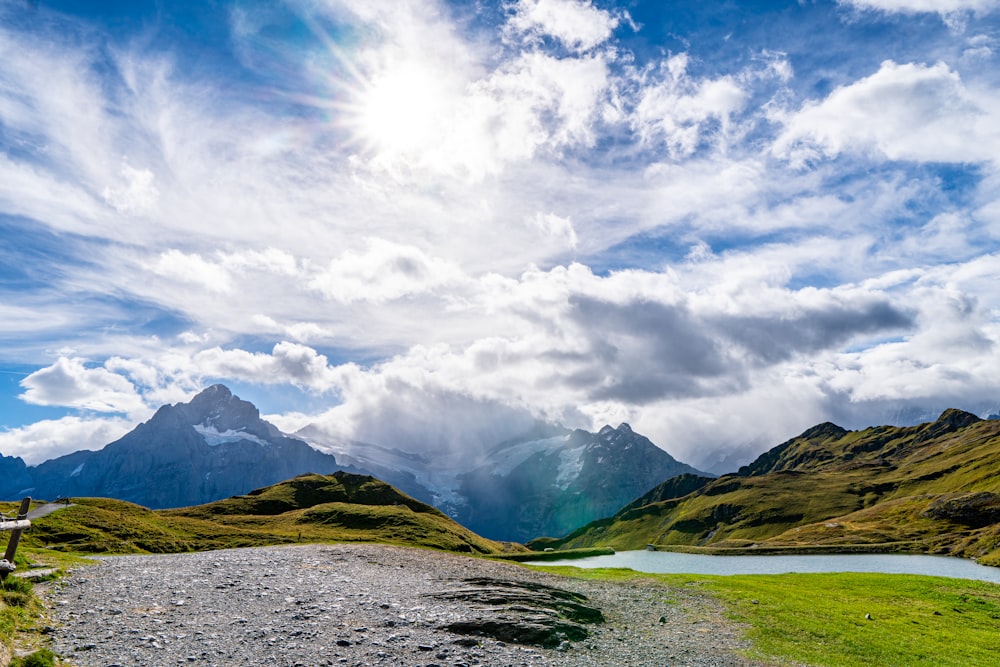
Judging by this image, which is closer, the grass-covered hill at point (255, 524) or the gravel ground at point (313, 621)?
the gravel ground at point (313, 621)

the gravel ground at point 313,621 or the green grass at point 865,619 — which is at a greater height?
the gravel ground at point 313,621

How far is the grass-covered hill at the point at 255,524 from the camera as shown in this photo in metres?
75.9

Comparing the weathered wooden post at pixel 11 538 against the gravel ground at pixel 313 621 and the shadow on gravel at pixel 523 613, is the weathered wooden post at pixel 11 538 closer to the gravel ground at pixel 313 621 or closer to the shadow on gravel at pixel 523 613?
the gravel ground at pixel 313 621

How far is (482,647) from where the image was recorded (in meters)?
27.8

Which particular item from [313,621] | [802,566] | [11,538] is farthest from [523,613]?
[802,566]

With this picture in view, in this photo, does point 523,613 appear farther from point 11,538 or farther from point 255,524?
point 255,524

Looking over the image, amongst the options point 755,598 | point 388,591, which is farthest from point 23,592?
point 755,598

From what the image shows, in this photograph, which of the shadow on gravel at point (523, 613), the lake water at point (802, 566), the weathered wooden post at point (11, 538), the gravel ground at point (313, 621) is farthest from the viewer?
the lake water at point (802, 566)

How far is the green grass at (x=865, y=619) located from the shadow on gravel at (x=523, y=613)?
10.4m

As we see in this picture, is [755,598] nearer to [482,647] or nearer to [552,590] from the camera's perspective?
[552,590]

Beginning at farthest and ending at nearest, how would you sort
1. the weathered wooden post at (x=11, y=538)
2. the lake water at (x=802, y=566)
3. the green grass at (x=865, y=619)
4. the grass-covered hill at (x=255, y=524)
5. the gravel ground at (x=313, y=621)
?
the lake water at (x=802, y=566)
the grass-covered hill at (x=255, y=524)
the green grass at (x=865, y=619)
the weathered wooden post at (x=11, y=538)
the gravel ground at (x=313, y=621)

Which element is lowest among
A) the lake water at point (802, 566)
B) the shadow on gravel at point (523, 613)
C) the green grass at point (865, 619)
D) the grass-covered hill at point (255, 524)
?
the lake water at point (802, 566)

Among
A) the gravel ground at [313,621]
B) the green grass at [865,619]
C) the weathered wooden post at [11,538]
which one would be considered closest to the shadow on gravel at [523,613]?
the gravel ground at [313,621]

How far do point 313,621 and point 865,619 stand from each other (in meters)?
39.5
